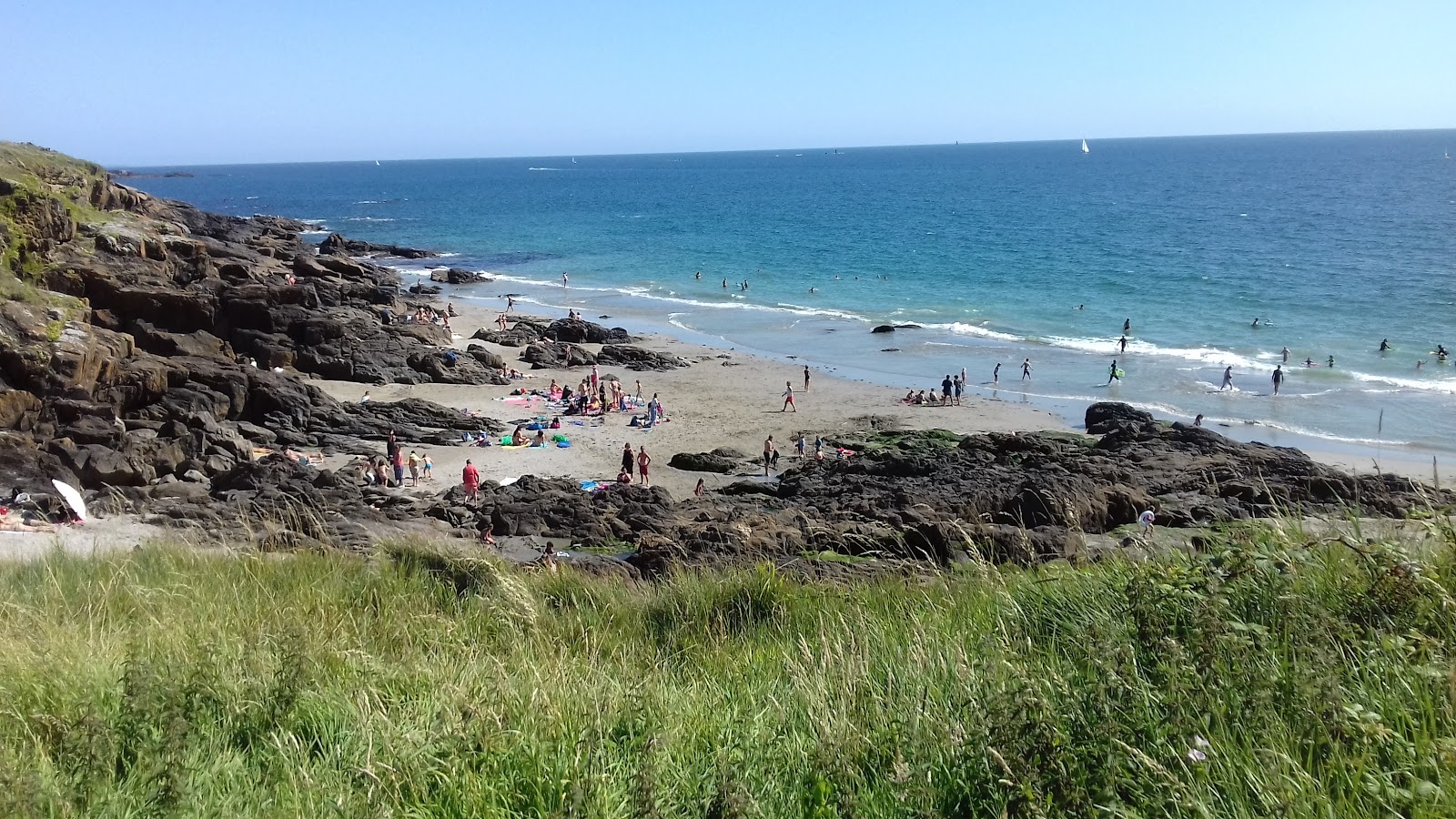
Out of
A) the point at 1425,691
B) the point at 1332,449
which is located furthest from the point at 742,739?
the point at 1332,449

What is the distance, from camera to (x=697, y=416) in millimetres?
28016

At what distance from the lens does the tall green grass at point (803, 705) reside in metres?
3.16

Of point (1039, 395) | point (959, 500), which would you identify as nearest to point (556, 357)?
point (1039, 395)

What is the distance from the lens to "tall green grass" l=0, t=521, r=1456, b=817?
3162 millimetres

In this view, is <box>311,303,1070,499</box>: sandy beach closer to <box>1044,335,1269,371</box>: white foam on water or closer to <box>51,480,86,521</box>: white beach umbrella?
<box>51,480,86,521</box>: white beach umbrella

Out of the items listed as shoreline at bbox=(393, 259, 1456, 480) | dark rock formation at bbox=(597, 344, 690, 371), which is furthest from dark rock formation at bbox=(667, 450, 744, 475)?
dark rock formation at bbox=(597, 344, 690, 371)

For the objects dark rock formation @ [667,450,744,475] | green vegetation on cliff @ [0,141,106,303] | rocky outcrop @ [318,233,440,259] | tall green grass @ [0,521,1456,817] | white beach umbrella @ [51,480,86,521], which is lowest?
dark rock formation @ [667,450,744,475]

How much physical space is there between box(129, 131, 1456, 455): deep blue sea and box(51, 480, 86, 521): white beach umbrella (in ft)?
78.3

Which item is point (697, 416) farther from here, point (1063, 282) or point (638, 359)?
point (1063, 282)

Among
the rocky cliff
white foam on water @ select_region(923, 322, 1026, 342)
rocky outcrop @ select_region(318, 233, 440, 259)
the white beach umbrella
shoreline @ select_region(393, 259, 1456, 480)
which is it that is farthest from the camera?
rocky outcrop @ select_region(318, 233, 440, 259)

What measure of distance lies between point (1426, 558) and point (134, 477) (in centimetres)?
1914

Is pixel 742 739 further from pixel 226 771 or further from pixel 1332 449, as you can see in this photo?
pixel 1332 449

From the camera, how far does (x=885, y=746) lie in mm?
3656

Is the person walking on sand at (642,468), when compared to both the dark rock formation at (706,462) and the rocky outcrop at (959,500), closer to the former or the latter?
the dark rock formation at (706,462)
